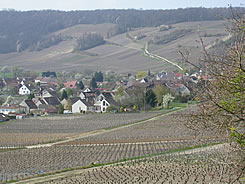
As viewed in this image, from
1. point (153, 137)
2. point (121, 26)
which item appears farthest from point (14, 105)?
point (121, 26)

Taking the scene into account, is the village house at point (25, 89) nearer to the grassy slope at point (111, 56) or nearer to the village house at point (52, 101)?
the village house at point (52, 101)

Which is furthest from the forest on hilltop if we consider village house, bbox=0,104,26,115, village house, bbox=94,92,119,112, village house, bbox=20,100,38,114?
village house, bbox=0,104,26,115

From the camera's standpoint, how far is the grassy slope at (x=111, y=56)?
298 ft

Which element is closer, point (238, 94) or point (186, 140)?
point (238, 94)

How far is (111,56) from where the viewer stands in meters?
104

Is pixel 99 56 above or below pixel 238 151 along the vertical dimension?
below

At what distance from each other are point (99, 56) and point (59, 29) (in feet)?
188

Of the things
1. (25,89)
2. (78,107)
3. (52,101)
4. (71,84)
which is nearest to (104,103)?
(78,107)

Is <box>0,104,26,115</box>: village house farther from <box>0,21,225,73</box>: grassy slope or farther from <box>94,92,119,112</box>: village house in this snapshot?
<box>0,21,225,73</box>: grassy slope

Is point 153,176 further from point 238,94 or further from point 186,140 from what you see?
point 238,94

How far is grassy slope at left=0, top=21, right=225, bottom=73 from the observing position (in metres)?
90.7

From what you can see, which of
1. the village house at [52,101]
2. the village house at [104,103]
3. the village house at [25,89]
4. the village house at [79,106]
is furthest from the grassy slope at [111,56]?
the village house at [79,106]

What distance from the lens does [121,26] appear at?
438ft

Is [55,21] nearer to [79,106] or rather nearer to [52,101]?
[52,101]
